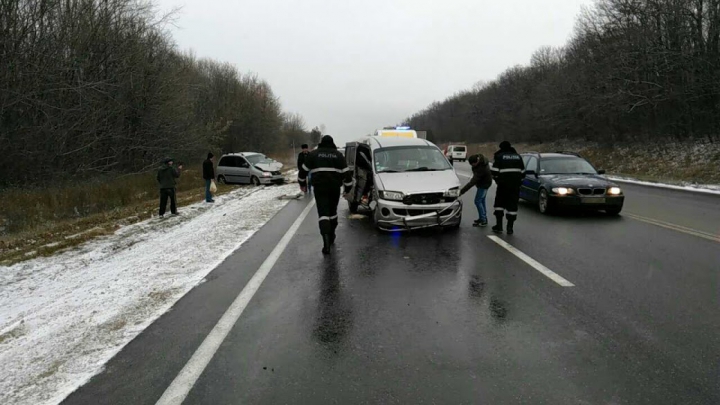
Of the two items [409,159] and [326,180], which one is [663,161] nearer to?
[409,159]

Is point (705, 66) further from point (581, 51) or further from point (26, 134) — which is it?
point (26, 134)

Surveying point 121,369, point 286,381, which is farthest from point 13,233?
point 286,381

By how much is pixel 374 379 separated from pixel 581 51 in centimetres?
4240

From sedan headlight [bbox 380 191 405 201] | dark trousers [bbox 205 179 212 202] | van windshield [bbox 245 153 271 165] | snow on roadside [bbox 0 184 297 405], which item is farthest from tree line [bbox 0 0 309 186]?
sedan headlight [bbox 380 191 405 201]

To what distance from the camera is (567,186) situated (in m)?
10.2

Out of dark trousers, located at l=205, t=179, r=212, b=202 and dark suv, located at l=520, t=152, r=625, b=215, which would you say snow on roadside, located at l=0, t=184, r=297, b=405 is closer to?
dark trousers, located at l=205, t=179, r=212, b=202

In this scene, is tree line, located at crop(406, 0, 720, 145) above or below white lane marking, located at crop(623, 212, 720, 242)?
above

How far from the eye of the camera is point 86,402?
120 inches

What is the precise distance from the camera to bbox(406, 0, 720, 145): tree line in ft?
81.6

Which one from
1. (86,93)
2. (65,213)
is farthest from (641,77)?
(65,213)

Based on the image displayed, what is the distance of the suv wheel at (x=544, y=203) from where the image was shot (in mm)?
A: 10586

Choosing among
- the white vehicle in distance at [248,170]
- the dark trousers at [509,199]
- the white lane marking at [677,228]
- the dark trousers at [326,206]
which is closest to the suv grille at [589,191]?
the white lane marking at [677,228]

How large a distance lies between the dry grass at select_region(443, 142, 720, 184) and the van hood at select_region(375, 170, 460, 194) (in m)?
16.9

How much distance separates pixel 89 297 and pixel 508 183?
724 centimetres
